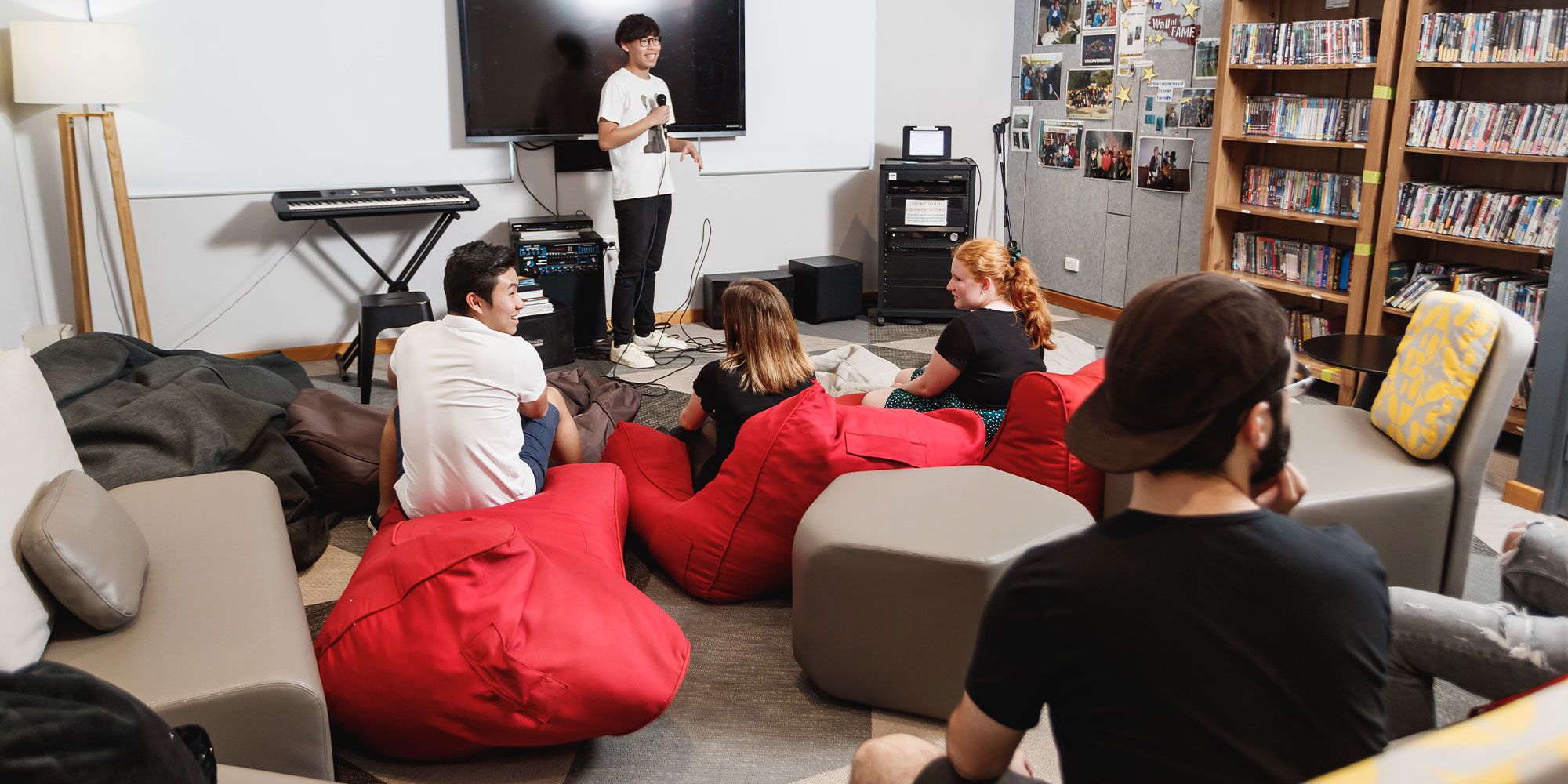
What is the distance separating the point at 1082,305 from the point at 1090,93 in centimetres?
118

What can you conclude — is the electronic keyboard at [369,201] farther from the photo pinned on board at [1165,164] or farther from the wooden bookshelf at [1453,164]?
the wooden bookshelf at [1453,164]

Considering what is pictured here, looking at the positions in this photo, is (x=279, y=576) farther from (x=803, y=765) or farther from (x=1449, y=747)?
(x=1449, y=747)

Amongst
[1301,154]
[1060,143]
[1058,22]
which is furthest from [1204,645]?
[1058,22]

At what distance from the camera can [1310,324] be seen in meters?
4.97

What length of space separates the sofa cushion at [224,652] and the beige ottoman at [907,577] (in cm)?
98

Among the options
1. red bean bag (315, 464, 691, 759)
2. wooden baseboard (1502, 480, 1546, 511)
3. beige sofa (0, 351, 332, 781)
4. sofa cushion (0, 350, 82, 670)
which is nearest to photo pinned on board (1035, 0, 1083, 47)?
wooden baseboard (1502, 480, 1546, 511)

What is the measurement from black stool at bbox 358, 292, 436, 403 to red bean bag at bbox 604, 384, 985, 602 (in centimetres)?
211

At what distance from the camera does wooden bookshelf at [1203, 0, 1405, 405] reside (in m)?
4.38

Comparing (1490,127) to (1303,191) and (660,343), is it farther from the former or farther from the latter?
(660,343)

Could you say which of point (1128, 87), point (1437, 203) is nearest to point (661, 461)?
point (1437, 203)

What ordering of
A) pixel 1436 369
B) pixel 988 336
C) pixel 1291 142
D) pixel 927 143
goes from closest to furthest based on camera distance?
pixel 1436 369 → pixel 988 336 → pixel 1291 142 → pixel 927 143

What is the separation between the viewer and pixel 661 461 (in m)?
3.24

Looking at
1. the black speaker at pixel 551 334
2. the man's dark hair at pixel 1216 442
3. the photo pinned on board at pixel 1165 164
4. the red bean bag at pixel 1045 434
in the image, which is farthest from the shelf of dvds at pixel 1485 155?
the black speaker at pixel 551 334

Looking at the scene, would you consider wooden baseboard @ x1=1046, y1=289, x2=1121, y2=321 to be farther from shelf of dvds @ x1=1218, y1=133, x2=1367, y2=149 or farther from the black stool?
the black stool
